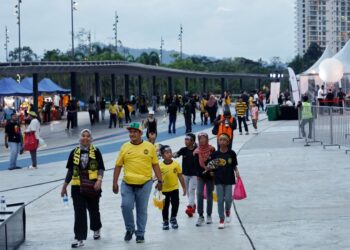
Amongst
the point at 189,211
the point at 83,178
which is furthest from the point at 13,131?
the point at 83,178

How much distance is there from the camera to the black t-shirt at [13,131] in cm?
2080

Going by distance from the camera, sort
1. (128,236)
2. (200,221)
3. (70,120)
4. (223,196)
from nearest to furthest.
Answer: (128,236) → (223,196) → (200,221) → (70,120)

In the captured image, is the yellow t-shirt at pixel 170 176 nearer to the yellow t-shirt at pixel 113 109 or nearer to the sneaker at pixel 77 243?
the sneaker at pixel 77 243

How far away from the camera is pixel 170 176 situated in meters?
11.1

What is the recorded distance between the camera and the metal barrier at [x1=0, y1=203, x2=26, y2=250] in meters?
9.28

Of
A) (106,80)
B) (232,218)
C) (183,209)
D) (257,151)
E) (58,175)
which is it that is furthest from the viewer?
(106,80)

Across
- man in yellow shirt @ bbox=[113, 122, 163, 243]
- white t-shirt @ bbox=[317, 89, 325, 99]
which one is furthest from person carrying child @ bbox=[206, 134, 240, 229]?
white t-shirt @ bbox=[317, 89, 325, 99]

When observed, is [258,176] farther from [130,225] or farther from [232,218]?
[130,225]

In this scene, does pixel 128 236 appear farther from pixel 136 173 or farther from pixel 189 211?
pixel 189 211

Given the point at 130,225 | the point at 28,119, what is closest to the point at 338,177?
the point at 130,225

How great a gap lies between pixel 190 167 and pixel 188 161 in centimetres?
10

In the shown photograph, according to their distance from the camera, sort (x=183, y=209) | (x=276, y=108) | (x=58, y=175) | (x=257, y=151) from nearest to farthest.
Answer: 1. (x=183, y=209)
2. (x=58, y=175)
3. (x=257, y=151)
4. (x=276, y=108)

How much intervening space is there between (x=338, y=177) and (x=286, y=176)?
1.14 metres

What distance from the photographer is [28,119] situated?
68.3ft
